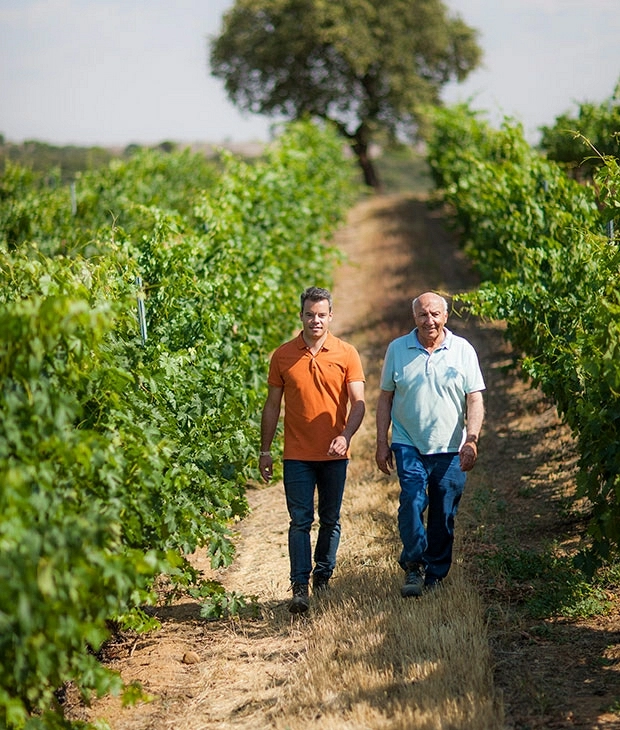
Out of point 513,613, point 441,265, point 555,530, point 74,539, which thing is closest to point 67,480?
point 74,539

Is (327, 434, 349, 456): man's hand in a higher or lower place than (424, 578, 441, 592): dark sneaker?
higher

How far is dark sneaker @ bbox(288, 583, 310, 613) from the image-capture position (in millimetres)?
5336

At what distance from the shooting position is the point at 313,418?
17.5ft

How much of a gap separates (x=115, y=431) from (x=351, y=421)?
139 centimetres

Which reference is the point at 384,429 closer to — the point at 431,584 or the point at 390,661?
the point at 431,584

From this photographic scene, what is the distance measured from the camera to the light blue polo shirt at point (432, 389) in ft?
17.4

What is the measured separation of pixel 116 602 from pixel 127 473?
26.5 inches

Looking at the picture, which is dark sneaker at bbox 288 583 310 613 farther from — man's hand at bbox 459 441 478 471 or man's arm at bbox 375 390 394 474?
man's hand at bbox 459 441 478 471

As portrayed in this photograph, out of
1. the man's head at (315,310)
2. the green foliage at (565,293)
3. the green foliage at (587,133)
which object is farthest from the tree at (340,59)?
the man's head at (315,310)

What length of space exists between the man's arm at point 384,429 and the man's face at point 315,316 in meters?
0.50

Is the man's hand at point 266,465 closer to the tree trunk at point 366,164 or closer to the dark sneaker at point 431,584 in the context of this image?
the dark sneaker at point 431,584

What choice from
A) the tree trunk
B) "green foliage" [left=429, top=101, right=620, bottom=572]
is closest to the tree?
the tree trunk

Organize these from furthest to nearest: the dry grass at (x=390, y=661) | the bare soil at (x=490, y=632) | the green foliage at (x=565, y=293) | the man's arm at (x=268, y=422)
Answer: the man's arm at (x=268, y=422) → the green foliage at (x=565, y=293) → the bare soil at (x=490, y=632) → the dry grass at (x=390, y=661)

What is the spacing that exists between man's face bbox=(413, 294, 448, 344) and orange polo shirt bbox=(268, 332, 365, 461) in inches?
15.5
